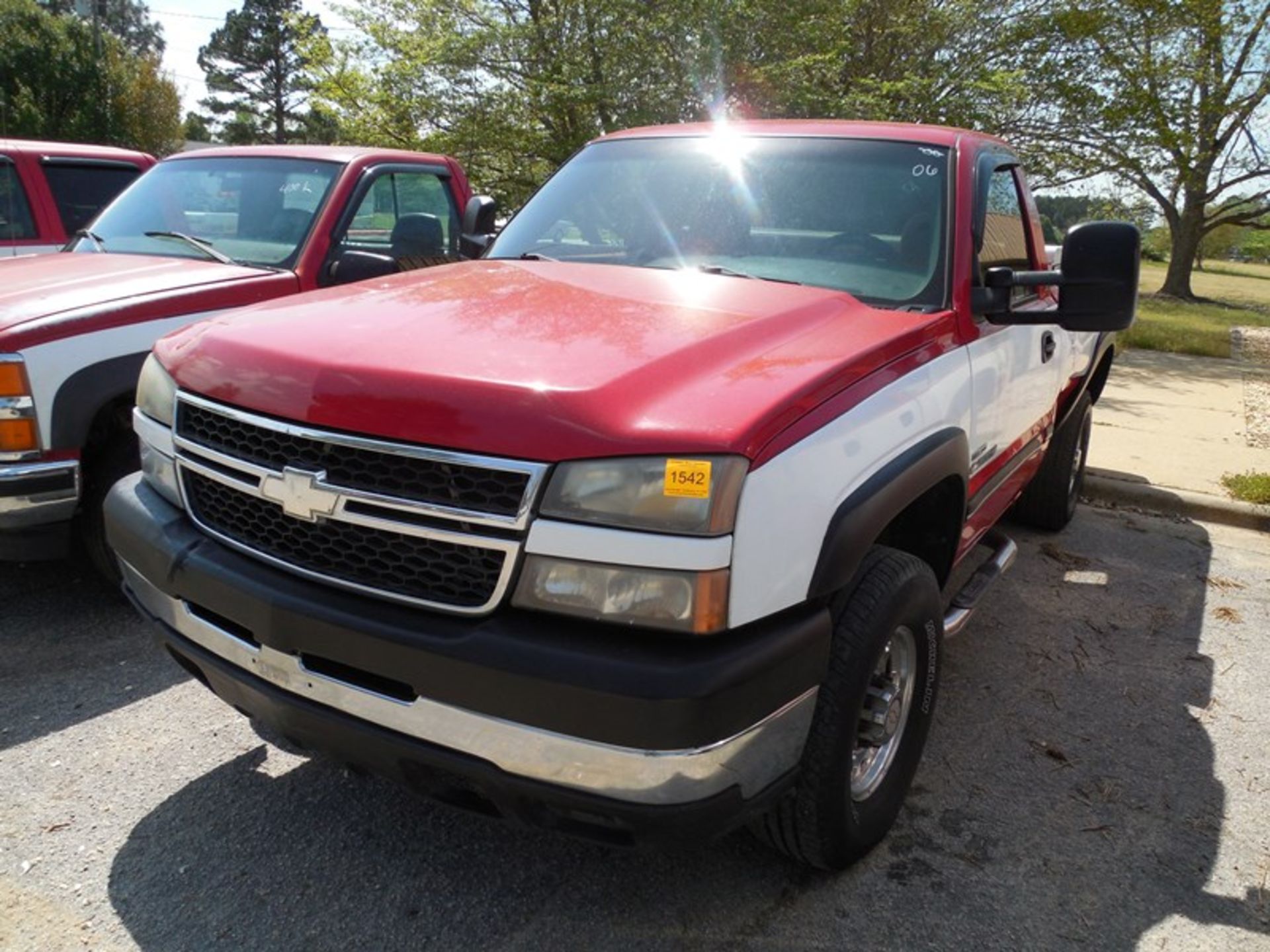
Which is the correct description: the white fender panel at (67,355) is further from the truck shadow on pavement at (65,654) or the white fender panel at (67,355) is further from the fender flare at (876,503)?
the fender flare at (876,503)

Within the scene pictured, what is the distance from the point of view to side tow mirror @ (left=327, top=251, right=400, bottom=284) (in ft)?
14.7

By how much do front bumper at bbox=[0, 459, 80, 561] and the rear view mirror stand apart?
3435mm

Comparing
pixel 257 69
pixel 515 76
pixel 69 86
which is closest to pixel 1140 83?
pixel 515 76

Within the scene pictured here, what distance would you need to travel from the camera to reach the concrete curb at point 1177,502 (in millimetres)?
5957

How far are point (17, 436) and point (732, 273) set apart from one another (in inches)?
101

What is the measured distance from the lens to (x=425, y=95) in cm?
1328

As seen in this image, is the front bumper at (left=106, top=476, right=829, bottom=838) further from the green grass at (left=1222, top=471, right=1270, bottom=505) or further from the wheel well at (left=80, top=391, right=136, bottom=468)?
the green grass at (left=1222, top=471, right=1270, bottom=505)

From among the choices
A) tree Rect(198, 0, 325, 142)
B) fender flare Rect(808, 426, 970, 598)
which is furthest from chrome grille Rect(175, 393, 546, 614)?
tree Rect(198, 0, 325, 142)

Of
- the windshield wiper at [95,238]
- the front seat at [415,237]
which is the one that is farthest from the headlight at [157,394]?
the windshield wiper at [95,238]

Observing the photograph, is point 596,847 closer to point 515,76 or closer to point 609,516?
point 609,516

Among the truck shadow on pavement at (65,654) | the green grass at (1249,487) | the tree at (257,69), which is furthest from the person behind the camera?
the tree at (257,69)

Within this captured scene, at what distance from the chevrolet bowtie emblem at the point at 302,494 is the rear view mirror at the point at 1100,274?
208 cm

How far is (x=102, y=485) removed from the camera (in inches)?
153

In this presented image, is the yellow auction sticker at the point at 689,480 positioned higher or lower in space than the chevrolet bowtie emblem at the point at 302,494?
higher
